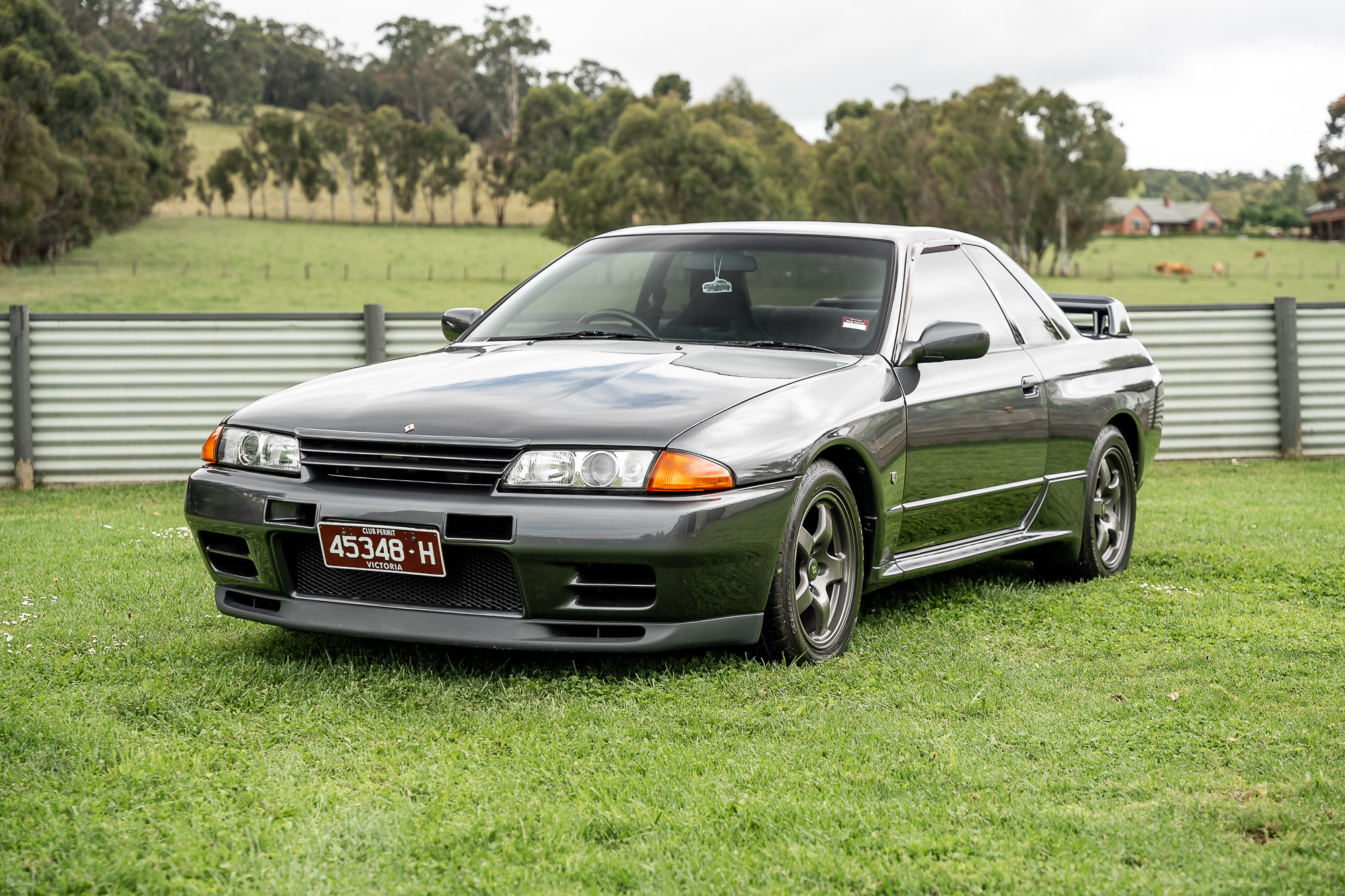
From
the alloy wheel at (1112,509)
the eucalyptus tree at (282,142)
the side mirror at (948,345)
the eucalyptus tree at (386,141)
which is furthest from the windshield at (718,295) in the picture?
the eucalyptus tree at (282,142)

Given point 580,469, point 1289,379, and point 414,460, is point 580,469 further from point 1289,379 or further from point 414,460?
point 1289,379

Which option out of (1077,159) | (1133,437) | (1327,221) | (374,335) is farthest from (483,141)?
(1133,437)

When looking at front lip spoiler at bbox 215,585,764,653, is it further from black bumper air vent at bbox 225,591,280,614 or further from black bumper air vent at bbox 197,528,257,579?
black bumper air vent at bbox 197,528,257,579

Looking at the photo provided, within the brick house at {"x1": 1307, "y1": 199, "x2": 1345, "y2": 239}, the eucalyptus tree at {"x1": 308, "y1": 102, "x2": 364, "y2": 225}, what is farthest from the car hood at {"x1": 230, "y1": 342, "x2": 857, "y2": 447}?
the brick house at {"x1": 1307, "y1": 199, "x2": 1345, "y2": 239}

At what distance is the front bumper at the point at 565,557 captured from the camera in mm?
4227

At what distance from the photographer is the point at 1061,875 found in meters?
3.01

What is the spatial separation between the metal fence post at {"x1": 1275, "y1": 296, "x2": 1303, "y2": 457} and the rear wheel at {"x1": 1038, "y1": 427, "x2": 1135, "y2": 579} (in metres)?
5.98

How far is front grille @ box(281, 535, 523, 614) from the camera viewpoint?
437 centimetres

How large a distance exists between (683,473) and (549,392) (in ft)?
1.96

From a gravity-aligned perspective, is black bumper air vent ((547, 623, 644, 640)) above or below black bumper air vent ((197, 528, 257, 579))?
below

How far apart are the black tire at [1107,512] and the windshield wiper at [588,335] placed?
2.48 metres

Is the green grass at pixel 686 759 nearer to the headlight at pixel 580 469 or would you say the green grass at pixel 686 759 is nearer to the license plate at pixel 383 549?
the license plate at pixel 383 549

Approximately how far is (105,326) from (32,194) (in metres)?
45.9

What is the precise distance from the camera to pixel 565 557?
4227 millimetres
